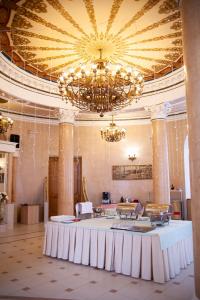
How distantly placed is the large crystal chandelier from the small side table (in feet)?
24.5

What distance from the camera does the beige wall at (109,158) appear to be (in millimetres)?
13117

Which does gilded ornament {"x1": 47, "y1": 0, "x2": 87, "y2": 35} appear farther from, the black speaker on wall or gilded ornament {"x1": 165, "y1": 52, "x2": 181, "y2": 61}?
the black speaker on wall

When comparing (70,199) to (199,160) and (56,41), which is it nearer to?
(56,41)

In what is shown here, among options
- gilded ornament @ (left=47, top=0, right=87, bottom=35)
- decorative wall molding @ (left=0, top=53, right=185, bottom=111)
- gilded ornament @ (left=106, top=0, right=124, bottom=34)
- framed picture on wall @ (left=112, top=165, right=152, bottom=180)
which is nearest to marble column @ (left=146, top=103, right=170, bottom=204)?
decorative wall molding @ (left=0, top=53, right=185, bottom=111)

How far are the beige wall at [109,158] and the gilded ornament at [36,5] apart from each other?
27.5 feet

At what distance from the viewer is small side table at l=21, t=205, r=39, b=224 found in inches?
483

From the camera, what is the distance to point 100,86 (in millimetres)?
6000

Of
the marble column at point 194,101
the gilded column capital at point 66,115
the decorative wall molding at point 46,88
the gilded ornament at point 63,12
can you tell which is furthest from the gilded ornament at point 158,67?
the marble column at point 194,101

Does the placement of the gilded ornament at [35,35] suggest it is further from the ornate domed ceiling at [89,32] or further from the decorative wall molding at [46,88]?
the decorative wall molding at [46,88]

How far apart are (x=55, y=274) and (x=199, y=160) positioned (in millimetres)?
3907

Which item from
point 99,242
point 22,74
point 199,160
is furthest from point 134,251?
point 22,74

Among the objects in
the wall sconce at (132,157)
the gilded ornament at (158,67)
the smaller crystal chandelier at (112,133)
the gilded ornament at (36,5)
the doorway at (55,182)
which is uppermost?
the gilded ornament at (158,67)

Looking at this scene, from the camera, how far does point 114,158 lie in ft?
44.3

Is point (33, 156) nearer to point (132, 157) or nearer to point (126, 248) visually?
point (132, 157)
